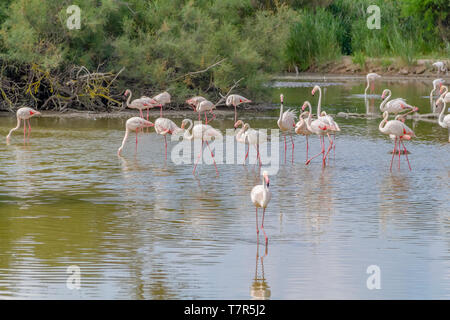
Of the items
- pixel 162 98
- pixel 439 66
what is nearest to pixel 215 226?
pixel 162 98

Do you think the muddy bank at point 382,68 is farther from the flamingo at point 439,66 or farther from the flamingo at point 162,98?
the flamingo at point 162,98

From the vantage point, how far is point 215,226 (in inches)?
337

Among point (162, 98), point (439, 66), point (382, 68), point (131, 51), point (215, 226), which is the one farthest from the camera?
point (382, 68)

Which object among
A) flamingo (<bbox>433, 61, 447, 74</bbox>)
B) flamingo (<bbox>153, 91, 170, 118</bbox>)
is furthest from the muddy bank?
flamingo (<bbox>153, 91, 170, 118</bbox>)

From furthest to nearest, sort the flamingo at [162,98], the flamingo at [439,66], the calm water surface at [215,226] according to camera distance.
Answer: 1. the flamingo at [439,66]
2. the flamingo at [162,98]
3. the calm water surface at [215,226]

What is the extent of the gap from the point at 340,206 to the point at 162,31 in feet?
35.8

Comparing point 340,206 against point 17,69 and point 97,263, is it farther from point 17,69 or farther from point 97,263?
point 17,69

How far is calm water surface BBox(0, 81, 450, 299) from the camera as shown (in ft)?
21.8

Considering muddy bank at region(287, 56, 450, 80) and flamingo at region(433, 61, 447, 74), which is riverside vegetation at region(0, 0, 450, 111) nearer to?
flamingo at region(433, 61, 447, 74)

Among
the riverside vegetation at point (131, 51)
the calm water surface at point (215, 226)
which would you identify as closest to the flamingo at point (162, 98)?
the riverside vegetation at point (131, 51)

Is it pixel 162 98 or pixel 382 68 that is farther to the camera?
pixel 382 68

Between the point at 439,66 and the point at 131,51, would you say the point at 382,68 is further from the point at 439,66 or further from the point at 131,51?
the point at 131,51

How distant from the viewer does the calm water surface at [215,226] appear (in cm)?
665
